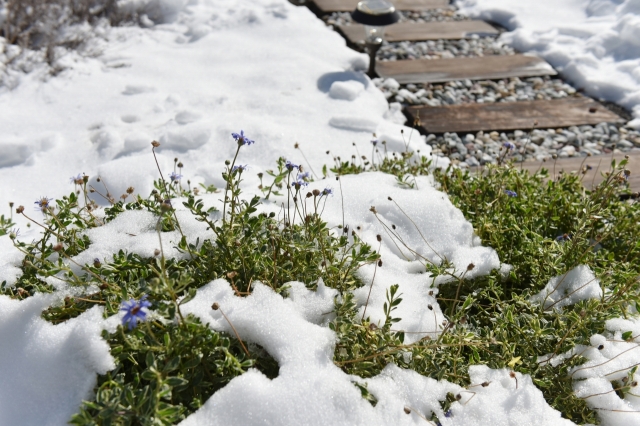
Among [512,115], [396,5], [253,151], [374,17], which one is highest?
[374,17]

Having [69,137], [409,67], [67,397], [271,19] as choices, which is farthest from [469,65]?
[67,397]

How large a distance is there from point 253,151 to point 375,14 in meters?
1.52

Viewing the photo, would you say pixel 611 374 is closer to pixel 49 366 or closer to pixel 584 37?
pixel 49 366

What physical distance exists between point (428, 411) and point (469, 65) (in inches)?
141

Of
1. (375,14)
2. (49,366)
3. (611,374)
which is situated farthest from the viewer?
(375,14)

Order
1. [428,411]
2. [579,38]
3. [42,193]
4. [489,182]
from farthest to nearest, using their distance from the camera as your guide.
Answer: [579,38] → [42,193] → [489,182] → [428,411]

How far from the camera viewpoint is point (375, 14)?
13.8ft

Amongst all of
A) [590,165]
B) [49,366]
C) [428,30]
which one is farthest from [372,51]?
[49,366]

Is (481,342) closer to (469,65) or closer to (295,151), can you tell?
(295,151)

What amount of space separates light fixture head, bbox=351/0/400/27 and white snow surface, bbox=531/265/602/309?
8.53 feet

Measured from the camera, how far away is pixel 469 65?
4676mm

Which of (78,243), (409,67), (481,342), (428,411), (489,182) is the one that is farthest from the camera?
(409,67)

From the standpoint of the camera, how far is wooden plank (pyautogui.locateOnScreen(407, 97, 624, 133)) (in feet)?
12.8

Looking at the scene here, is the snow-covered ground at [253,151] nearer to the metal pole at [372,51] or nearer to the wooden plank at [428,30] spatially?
the metal pole at [372,51]
